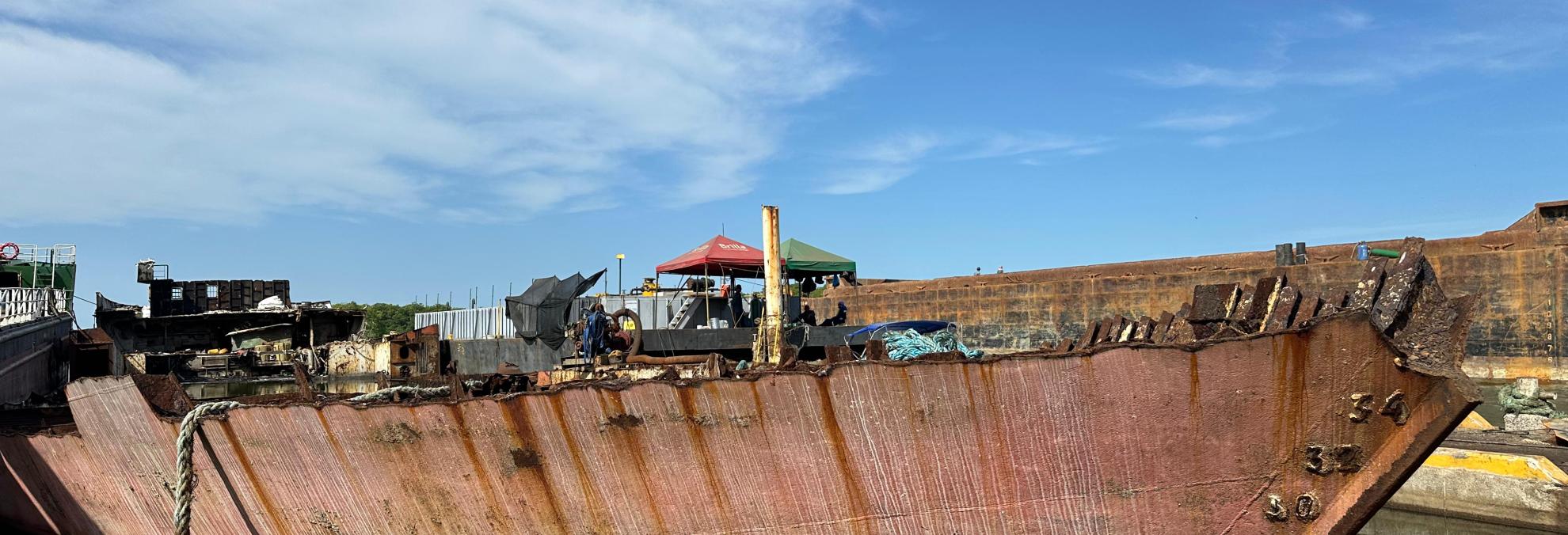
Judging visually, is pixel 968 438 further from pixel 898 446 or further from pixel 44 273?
pixel 44 273

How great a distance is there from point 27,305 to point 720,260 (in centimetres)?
1025

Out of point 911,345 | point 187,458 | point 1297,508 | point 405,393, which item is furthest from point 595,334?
point 1297,508

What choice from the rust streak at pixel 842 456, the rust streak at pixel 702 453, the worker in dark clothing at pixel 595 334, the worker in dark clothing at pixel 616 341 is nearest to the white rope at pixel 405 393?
the rust streak at pixel 702 453

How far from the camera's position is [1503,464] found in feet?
28.2

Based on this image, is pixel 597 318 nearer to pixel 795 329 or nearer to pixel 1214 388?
pixel 795 329

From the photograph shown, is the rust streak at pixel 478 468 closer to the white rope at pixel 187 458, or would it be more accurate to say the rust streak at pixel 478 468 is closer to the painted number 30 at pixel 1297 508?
the white rope at pixel 187 458

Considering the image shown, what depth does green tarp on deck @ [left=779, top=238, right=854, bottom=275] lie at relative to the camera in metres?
23.2

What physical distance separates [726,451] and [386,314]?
4562 centimetres

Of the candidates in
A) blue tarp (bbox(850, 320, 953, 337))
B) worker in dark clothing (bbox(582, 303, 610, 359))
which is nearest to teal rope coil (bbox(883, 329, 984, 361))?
worker in dark clothing (bbox(582, 303, 610, 359))

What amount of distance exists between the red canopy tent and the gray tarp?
1.82m

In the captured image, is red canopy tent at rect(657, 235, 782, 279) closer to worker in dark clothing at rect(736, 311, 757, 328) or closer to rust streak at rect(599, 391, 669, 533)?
worker in dark clothing at rect(736, 311, 757, 328)

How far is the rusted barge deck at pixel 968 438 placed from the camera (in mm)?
4238

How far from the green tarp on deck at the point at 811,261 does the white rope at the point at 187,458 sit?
18222mm

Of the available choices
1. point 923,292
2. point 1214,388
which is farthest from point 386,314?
point 1214,388
